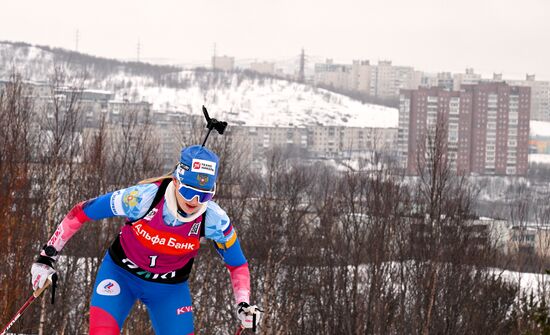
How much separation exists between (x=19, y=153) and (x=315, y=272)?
51.0 feet

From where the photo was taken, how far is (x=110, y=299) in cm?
484

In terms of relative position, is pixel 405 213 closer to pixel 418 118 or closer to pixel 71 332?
pixel 71 332

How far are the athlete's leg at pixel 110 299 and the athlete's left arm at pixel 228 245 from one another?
54 centimetres

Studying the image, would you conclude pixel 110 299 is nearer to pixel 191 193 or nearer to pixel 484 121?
pixel 191 193

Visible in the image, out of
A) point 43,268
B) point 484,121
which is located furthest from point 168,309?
point 484,121

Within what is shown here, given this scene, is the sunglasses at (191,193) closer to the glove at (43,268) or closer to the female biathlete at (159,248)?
the female biathlete at (159,248)

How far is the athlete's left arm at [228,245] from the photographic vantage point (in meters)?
4.89

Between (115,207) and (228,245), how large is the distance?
2.20ft

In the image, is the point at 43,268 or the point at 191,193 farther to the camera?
the point at 43,268

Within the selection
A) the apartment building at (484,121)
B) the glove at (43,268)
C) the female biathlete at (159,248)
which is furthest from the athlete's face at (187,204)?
the apartment building at (484,121)

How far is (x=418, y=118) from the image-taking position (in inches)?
5305

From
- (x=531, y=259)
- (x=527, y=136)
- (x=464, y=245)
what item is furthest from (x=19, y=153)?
(x=527, y=136)

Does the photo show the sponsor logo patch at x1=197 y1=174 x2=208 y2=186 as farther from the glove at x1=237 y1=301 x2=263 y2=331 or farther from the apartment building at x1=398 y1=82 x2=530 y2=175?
the apartment building at x1=398 y1=82 x2=530 y2=175

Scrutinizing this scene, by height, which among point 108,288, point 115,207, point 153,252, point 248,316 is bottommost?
point 248,316
